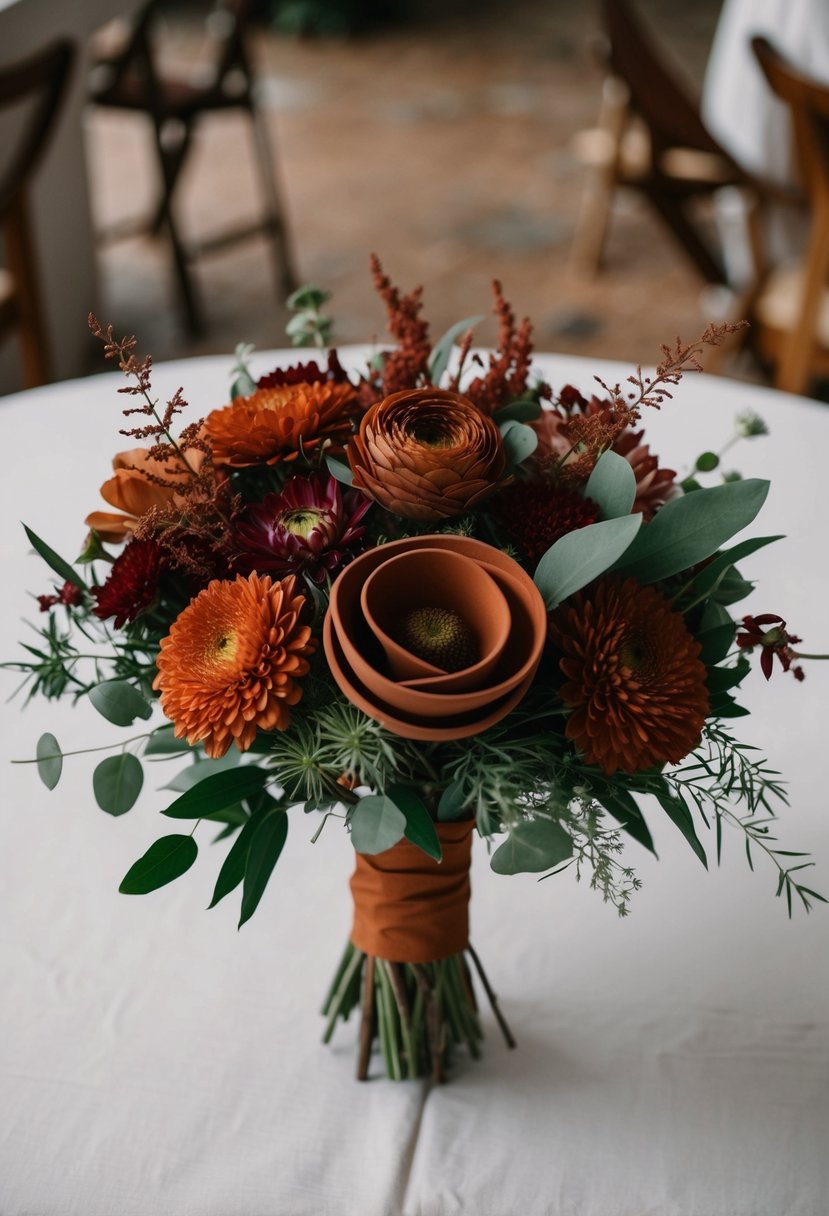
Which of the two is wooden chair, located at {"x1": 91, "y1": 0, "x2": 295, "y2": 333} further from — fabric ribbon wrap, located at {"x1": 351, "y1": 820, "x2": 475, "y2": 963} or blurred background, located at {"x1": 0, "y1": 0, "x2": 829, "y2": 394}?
fabric ribbon wrap, located at {"x1": 351, "y1": 820, "x2": 475, "y2": 963}

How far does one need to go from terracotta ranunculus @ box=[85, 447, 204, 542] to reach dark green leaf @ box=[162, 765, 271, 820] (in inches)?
6.1

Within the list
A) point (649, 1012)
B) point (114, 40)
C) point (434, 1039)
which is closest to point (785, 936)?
point (649, 1012)

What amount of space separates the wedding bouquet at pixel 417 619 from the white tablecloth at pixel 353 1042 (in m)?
0.16

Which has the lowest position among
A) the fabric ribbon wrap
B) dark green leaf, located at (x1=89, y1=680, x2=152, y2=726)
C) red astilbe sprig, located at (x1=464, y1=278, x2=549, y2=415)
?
the fabric ribbon wrap

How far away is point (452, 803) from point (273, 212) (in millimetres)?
3131

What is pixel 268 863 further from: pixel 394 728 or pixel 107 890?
pixel 107 890

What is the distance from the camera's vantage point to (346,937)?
88 cm

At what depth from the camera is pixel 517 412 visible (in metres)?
0.71

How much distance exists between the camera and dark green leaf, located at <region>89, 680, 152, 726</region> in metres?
0.63

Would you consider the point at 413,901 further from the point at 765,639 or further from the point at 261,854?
the point at 765,639

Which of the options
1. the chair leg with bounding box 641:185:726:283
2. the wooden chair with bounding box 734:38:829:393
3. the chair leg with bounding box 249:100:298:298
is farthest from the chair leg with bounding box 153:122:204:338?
the wooden chair with bounding box 734:38:829:393

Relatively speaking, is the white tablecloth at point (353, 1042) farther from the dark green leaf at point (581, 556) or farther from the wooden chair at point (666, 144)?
the wooden chair at point (666, 144)

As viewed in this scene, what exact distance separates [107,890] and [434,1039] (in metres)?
0.30

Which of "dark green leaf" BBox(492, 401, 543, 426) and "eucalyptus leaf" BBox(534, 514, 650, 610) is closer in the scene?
"eucalyptus leaf" BBox(534, 514, 650, 610)
